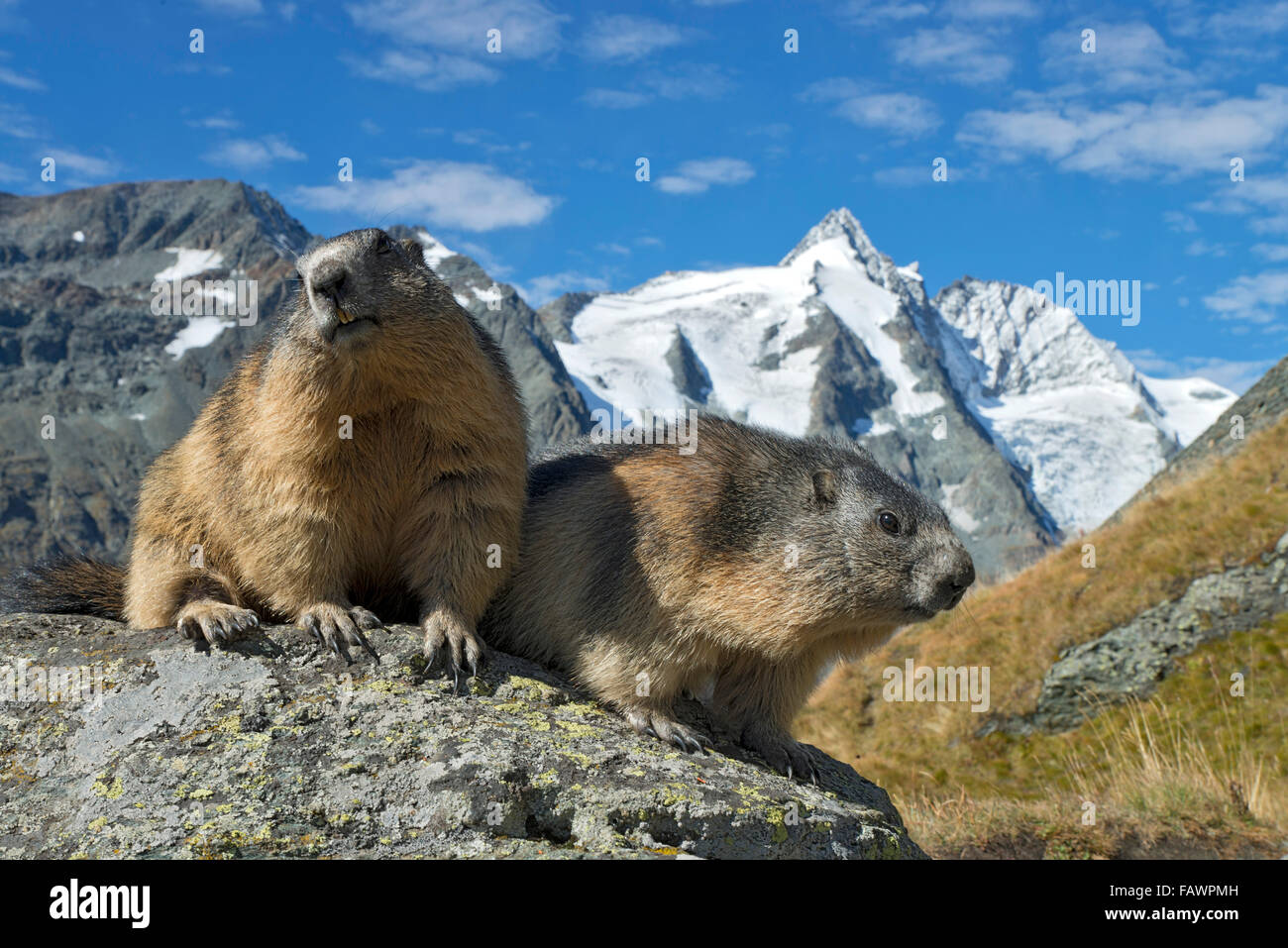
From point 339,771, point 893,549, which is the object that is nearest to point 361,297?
point 339,771

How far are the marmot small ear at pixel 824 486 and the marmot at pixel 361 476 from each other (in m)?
2.72

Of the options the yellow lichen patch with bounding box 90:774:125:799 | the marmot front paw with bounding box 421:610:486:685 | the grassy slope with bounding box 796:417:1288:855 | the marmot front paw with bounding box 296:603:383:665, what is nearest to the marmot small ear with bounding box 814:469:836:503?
the marmot front paw with bounding box 421:610:486:685

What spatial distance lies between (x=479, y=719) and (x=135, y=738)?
7.44 feet

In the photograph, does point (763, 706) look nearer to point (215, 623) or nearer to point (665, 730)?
point (665, 730)

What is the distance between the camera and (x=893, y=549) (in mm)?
9219

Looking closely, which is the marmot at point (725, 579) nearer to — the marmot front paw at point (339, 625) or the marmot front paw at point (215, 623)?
the marmot front paw at point (339, 625)

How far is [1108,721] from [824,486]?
15609 mm

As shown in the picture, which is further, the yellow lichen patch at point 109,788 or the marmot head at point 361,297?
the marmot head at point 361,297

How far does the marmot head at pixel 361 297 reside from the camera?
7.68 metres

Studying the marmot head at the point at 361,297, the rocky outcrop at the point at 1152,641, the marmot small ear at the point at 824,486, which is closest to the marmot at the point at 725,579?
the marmot small ear at the point at 824,486

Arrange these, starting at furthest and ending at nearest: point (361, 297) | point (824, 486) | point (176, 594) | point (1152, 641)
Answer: point (1152, 641)
point (824, 486)
point (176, 594)
point (361, 297)

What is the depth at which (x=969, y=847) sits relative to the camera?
14281mm

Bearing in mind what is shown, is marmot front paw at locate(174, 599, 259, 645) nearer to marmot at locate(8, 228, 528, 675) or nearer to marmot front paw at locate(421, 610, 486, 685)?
marmot at locate(8, 228, 528, 675)

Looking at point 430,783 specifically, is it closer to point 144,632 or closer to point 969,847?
point 144,632
